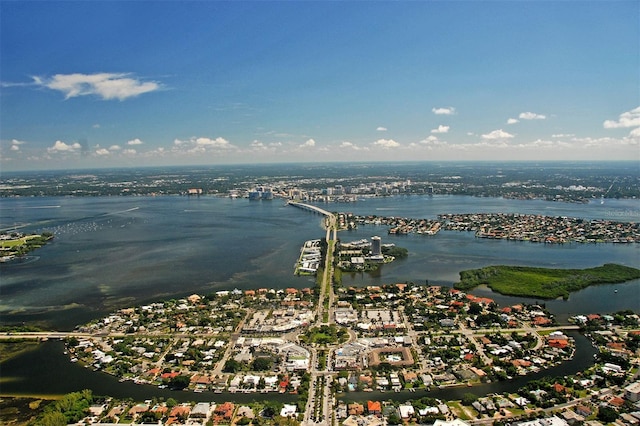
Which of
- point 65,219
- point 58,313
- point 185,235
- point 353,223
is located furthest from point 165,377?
point 65,219

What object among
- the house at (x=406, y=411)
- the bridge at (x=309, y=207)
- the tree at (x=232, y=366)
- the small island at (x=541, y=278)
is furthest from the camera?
the bridge at (x=309, y=207)

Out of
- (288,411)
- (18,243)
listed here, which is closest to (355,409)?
(288,411)

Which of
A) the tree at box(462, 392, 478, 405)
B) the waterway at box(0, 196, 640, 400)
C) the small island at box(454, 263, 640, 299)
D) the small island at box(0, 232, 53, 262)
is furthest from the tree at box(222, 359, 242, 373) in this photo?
the small island at box(0, 232, 53, 262)

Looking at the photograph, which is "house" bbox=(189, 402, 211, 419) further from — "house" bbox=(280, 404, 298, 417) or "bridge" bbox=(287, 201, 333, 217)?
"bridge" bbox=(287, 201, 333, 217)

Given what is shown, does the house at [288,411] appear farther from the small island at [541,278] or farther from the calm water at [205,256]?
the small island at [541,278]

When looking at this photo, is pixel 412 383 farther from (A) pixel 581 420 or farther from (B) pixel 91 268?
(B) pixel 91 268

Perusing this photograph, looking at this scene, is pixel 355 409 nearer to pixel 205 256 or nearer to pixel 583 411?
pixel 583 411

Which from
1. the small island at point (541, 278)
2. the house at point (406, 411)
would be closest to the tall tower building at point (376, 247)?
the small island at point (541, 278)
